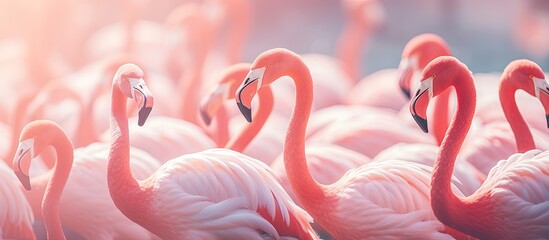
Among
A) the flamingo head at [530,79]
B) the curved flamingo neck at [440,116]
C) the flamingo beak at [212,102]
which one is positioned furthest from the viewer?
the curved flamingo neck at [440,116]

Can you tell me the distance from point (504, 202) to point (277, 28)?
11351 mm

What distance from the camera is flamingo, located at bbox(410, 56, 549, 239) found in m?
3.93

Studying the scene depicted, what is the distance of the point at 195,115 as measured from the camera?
682 centimetres

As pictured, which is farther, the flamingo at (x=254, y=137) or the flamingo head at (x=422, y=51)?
the flamingo head at (x=422, y=51)

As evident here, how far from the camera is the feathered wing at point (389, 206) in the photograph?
4.15m

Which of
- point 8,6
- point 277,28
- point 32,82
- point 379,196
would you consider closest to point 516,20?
point 277,28

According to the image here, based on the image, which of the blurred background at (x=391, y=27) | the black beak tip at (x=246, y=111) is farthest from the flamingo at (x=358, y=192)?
the blurred background at (x=391, y=27)

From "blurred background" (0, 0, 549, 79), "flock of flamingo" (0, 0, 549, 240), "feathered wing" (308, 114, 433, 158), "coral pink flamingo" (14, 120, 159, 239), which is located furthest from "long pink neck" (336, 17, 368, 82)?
"coral pink flamingo" (14, 120, 159, 239)

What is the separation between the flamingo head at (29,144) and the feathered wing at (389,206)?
1.25 m

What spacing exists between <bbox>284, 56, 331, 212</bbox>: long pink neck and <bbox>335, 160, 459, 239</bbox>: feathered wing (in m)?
0.12

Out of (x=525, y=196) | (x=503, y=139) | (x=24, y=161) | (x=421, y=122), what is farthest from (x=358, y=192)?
(x=503, y=139)

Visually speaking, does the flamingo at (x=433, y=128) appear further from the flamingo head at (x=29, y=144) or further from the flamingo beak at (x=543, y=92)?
the flamingo head at (x=29, y=144)

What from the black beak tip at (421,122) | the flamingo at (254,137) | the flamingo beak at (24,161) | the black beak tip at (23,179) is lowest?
the black beak tip at (23,179)

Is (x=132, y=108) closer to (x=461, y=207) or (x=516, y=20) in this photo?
(x=461, y=207)
